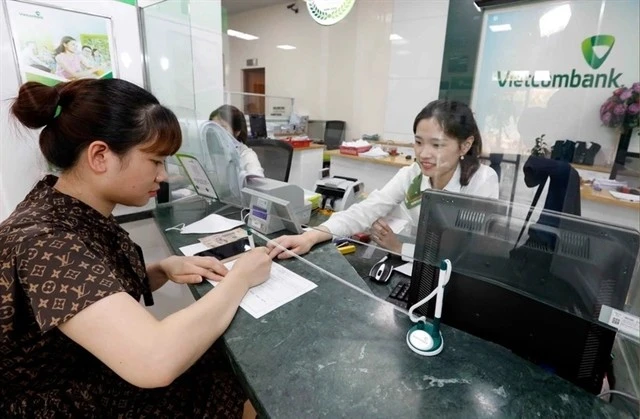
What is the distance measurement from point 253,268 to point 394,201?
2.76 feet

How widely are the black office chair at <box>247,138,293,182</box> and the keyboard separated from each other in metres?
1.54

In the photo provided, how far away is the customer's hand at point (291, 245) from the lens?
111 cm

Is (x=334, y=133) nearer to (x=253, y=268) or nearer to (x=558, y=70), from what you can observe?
(x=558, y=70)

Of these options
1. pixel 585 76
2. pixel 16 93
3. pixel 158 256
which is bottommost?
pixel 158 256

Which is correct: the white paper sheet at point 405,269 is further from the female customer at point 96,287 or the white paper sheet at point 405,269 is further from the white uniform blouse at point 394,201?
the female customer at point 96,287

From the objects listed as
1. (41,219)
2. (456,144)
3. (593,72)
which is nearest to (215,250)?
(41,219)

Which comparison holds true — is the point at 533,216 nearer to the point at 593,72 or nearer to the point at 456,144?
the point at 456,144

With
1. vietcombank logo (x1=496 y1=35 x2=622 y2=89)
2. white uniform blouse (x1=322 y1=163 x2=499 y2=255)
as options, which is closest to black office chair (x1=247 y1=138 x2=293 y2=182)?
white uniform blouse (x1=322 y1=163 x2=499 y2=255)

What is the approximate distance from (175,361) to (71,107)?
23.7 inches

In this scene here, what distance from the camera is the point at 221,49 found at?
6.15 feet

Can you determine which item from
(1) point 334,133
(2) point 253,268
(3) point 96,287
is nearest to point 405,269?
(2) point 253,268

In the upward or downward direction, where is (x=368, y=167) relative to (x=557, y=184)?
downward

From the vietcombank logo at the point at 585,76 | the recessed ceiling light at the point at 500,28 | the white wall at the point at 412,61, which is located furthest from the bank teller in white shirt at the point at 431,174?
the white wall at the point at 412,61

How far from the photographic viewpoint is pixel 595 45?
268 centimetres
